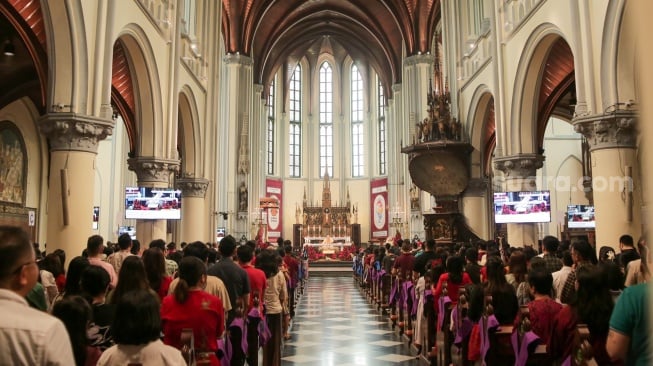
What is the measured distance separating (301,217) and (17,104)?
2347cm

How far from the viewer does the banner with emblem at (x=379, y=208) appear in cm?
3866

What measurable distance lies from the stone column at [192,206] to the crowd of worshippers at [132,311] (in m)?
10.0

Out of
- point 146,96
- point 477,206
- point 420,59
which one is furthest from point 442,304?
point 420,59

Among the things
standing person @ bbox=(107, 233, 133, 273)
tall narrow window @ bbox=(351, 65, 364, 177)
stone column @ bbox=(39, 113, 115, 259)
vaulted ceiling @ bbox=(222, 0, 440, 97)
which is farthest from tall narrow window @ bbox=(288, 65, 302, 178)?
standing person @ bbox=(107, 233, 133, 273)

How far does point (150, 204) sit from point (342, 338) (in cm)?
548

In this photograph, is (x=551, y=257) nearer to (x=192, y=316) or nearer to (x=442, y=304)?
(x=442, y=304)

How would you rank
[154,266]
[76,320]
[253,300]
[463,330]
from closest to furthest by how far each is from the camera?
[76,320]
[154,266]
[463,330]
[253,300]

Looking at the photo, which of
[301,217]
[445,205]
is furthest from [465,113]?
[301,217]

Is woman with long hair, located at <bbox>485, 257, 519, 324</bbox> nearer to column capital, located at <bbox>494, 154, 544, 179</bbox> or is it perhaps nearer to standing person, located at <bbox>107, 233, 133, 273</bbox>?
standing person, located at <bbox>107, 233, 133, 273</bbox>

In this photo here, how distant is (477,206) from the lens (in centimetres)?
1873

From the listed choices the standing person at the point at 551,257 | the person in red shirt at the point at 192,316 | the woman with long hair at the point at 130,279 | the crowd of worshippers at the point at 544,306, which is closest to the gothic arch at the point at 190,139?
the crowd of worshippers at the point at 544,306

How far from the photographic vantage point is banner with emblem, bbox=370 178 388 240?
38.7m

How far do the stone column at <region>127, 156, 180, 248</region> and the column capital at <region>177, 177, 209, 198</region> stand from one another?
9.51ft

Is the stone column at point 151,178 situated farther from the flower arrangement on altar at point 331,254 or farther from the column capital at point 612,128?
the flower arrangement on altar at point 331,254
